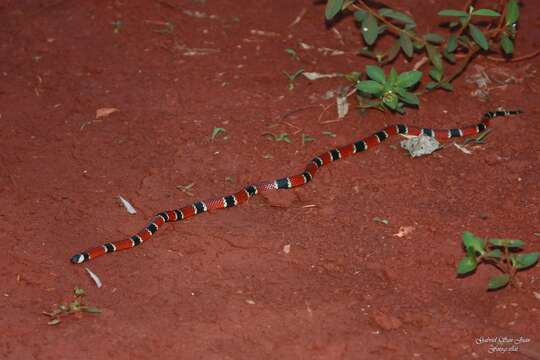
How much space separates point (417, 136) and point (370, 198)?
1.38m

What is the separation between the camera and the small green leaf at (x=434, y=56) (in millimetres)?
9719

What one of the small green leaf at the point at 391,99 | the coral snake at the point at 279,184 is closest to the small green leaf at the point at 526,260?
the coral snake at the point at 279,184

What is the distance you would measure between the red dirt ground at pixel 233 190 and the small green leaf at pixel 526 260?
0.34 metres

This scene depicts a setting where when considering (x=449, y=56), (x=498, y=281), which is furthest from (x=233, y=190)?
(x=449, y=56)

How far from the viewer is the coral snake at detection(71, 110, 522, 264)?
24.9 feet

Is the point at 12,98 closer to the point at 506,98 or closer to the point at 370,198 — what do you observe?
the point at 370,198

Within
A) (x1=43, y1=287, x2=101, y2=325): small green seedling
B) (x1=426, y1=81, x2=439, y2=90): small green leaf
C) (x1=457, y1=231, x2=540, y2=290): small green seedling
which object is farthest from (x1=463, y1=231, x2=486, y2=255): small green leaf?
(x1=426, y1=81, x2=439, y2=90): small green leaf

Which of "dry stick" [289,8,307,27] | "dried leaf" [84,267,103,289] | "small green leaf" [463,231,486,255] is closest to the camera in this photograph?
"small green leaf" [463,231,486,255]

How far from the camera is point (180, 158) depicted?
8977 mm

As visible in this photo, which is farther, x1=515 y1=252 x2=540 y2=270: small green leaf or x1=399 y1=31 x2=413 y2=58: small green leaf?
x1=399 y1=31 x2=413 y2=58: small green leaf

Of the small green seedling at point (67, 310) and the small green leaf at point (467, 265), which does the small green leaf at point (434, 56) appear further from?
the small green seedling at point (67, 310)

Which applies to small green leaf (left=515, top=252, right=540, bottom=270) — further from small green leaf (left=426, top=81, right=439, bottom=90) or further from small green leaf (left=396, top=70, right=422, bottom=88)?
small green leaf (left=426, top=81, right=439, bottom=90)

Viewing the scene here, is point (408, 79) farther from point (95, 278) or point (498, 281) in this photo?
point (95, 278)

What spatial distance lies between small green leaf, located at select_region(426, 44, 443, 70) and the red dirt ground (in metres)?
0.51
